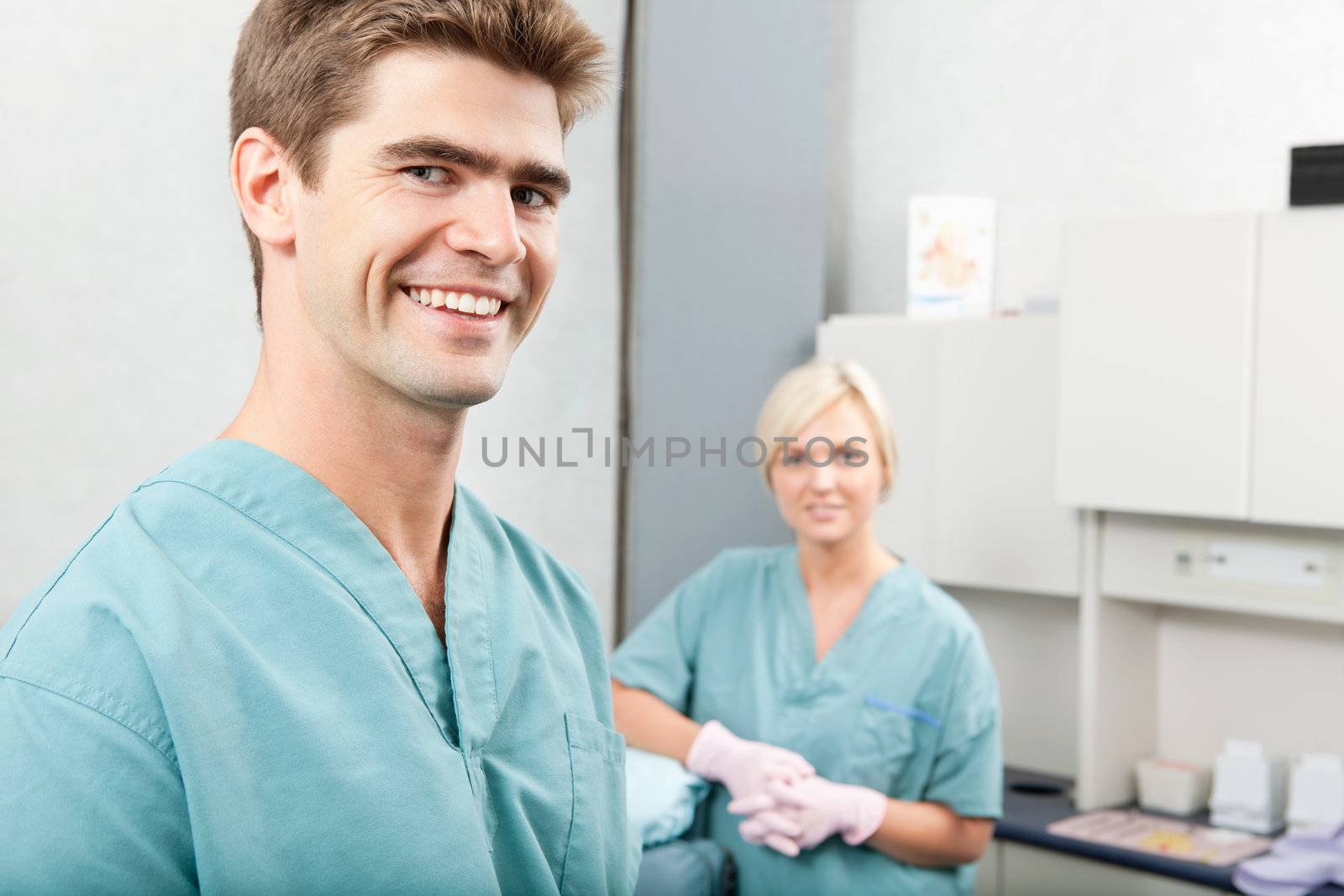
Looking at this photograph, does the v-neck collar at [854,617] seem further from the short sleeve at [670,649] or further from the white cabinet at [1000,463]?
the white cabinet at [1000,463]

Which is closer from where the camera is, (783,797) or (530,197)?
(530,197)

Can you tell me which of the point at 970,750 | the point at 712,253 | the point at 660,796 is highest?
the point at 712,253

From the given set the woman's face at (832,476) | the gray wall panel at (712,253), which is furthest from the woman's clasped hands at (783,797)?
the gray wall panel at (712,253)

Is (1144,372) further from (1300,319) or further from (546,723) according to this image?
(546,723)

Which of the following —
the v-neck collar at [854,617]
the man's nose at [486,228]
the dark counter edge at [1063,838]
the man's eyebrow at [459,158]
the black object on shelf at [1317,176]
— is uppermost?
the black object on shelf at [1317,176]

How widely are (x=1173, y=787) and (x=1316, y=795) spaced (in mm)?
291

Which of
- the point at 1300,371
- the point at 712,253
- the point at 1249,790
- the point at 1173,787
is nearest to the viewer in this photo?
the point at 1300,371

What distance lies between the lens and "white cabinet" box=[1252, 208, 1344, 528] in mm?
2246

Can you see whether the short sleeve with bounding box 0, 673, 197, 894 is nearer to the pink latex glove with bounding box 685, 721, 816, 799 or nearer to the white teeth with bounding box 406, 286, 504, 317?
the white teeth with bounding box 406, 286, 504, 317

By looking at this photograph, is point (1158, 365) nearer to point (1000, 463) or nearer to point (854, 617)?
point (1000, 463)

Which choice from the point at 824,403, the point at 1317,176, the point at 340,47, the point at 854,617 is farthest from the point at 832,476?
the point at 340,47

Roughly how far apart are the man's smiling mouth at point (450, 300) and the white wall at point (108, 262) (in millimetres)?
1548

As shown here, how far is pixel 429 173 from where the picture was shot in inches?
32.7

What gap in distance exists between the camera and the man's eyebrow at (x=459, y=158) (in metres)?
0.81
